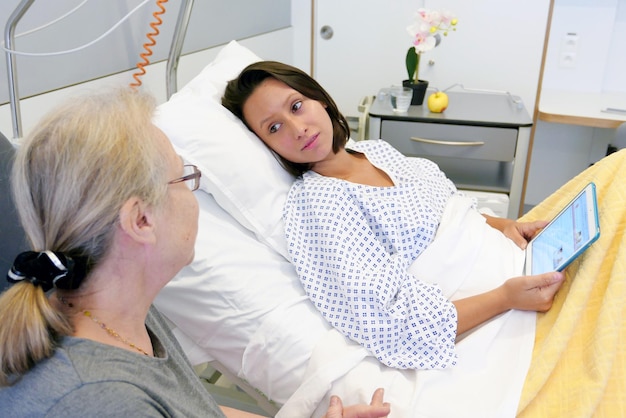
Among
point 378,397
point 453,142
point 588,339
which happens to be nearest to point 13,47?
point 378,397

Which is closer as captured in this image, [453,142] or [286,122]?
[286,122]

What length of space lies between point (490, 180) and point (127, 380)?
1.95 meters

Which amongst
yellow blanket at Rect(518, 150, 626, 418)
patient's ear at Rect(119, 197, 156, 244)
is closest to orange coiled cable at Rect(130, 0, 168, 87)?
patient's ear at Rect(119, 197, 156, 244)

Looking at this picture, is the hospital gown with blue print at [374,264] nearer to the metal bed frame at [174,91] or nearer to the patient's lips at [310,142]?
the patient's lips at [310,142]

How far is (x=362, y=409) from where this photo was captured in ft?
3.15

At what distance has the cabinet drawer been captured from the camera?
2184 mm

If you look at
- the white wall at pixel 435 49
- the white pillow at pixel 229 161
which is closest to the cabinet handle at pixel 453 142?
the white wall at pixel 435 49

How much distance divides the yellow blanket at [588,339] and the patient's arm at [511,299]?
3 centimetres

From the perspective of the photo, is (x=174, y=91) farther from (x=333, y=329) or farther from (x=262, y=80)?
(x=333, y=329)

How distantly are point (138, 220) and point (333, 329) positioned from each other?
572mm

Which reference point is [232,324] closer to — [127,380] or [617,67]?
[127,380]

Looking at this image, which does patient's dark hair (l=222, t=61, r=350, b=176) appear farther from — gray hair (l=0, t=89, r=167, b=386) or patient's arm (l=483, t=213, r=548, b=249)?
gray hair (l=0, t=89, r=167, b=386)

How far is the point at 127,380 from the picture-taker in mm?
673

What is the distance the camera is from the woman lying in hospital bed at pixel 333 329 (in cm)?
101
